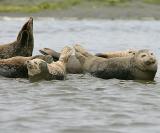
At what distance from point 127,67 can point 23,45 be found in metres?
2.34

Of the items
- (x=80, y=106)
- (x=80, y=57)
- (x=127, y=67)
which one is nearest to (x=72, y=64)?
(x=80, y=57)

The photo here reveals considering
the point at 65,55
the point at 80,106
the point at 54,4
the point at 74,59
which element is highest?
the point at 54,4

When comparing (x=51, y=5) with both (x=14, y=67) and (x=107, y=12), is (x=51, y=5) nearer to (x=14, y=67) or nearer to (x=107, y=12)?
(x=107, y=12)

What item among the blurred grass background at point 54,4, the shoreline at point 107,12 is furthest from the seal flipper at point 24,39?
the blurred grass background at point 54,4

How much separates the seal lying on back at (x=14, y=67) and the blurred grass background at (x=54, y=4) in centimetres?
3378

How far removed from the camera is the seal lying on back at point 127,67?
36.5 ft

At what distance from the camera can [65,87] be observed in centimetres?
1040

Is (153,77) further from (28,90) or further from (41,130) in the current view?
(41,130)

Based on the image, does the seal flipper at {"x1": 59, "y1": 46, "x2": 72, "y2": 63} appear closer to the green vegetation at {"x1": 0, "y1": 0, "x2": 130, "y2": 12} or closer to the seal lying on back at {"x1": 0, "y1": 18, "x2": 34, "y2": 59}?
the seal lying on back at {"x1": 0, "y1": 18, "x2": 34, "y2": 59}

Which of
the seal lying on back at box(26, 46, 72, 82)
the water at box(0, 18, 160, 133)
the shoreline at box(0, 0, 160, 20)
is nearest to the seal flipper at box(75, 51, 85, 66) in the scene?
the water at box(0, 18, 160, 133)

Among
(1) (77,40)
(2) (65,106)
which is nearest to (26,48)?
(2) (65,106)

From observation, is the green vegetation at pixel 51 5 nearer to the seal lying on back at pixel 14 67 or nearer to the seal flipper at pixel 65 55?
the seal flipper at pixel 65 55

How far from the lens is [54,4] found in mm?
47281

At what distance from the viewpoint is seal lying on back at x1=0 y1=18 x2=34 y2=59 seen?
12414mm
